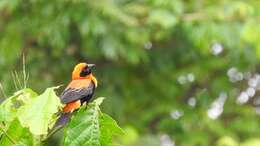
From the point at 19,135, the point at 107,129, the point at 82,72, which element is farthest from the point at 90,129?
the point at 82,72

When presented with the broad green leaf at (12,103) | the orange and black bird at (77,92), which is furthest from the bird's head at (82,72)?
the broad green leaf at (12,103)

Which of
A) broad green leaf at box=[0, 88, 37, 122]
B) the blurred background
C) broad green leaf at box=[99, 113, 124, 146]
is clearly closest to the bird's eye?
broad green leaf at box=[0, 88, 37, 122]

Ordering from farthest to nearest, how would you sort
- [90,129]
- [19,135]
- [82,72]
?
[82,72] → [19,135] → [90,129]

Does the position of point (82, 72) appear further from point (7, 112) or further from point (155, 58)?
point (155, 58)

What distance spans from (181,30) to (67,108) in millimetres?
4654

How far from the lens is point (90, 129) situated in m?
1.68

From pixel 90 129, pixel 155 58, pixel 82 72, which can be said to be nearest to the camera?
pixel 90 129

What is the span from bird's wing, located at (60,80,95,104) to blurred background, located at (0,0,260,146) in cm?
338

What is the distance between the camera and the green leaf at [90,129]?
168cm

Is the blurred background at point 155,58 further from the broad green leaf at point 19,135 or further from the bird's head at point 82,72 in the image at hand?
the broad green leaf at point 19,135

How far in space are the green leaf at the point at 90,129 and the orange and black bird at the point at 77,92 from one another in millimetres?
77

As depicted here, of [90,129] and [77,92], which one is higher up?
[77,92]

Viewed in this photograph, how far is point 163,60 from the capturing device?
6.97m

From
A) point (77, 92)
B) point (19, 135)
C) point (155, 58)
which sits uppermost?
point (155, 58)
